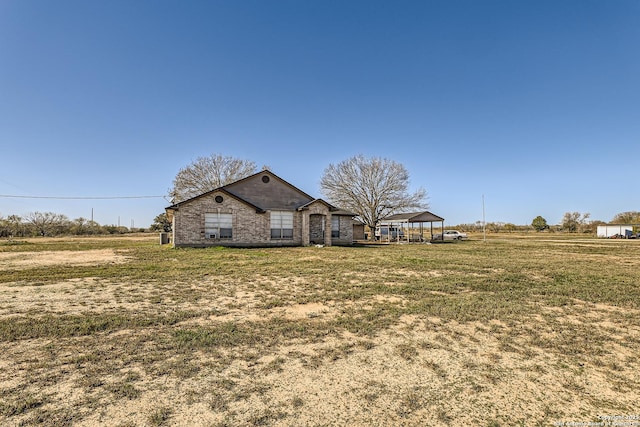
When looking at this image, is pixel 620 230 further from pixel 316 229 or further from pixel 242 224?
pixel 242 224

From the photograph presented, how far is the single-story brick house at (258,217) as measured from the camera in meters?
20.0

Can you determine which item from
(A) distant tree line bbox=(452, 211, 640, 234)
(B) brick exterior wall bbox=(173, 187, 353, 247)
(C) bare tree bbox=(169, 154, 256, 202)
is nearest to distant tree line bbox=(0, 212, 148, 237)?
(C) bare tree bbox=(169, 154, 256, 202)

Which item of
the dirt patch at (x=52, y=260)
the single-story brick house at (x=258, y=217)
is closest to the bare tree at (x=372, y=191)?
the single-story brick house at (x=258, y=217)

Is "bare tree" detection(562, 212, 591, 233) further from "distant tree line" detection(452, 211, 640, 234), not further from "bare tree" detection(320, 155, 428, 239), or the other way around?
"bare tree" detection(320, 155, 428, 239)

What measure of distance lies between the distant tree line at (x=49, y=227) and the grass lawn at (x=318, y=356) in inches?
1860

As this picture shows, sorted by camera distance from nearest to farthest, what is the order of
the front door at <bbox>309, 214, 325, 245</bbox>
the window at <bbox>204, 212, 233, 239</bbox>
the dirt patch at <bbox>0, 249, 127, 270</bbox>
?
1. the dirt patch at <bbox>0, 249, 127, 270</bbox>
2. the window at <bbox>204, 212, 233, 239</bbox>
3. the front door at <bbox>309, 214, 325, 245</bbox>

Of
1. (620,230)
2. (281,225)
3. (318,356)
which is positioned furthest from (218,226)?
(620,230)

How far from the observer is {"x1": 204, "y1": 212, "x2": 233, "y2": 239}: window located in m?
20.4

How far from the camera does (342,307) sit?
5.60 metres

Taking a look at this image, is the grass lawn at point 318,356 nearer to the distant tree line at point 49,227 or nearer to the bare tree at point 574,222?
the distant tree line at point 49,227

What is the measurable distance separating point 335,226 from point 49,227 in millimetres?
44876

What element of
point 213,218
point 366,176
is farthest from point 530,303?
point 366,176

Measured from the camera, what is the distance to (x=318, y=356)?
351 cm

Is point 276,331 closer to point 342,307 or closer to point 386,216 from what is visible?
point 342,307
